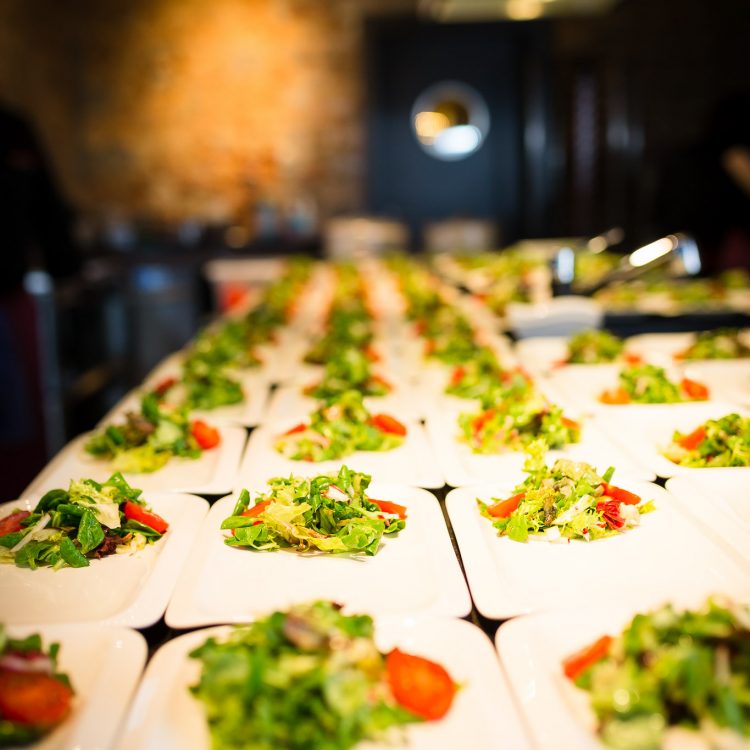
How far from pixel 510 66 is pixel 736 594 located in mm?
8535

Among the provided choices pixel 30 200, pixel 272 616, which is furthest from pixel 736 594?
pixel 30 200

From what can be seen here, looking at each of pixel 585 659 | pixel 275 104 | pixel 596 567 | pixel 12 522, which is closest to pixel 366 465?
pixel 596 567

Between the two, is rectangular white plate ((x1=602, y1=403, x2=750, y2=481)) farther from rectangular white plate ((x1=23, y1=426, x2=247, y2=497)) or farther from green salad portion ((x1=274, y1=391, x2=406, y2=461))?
rectangular white plate ((x1=23, y1=426, x2=247, y2=497))

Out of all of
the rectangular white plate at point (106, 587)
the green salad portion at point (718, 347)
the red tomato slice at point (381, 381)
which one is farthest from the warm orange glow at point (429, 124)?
the rectangular white plate at point (106, 587)

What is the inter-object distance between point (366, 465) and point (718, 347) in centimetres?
153

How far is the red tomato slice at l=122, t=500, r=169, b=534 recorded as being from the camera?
4.74 feet

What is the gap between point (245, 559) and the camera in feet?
4.36

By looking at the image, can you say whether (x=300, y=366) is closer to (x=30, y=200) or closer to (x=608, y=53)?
(x=30, y=200)

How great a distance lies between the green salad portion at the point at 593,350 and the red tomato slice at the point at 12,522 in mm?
1764

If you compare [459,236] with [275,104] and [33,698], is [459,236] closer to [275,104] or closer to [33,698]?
[275,104]

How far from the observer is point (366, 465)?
1773 millimetres

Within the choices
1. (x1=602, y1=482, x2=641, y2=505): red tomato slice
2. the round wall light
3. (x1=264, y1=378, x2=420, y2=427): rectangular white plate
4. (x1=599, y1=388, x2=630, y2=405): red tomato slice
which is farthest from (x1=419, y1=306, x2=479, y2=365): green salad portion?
the round wall light

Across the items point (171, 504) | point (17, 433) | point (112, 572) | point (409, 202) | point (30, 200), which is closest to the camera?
point (112, 572)

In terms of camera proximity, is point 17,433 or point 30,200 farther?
point 30,200
